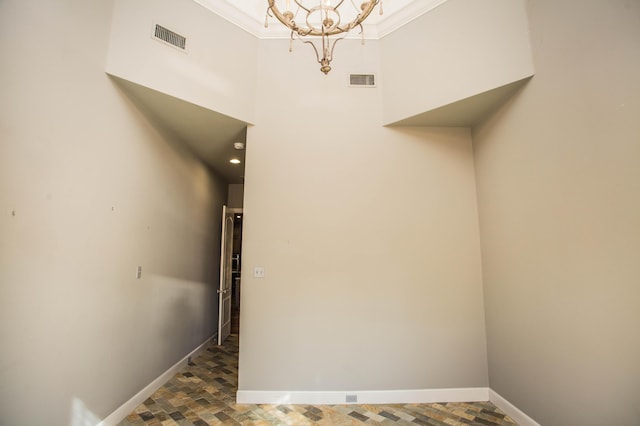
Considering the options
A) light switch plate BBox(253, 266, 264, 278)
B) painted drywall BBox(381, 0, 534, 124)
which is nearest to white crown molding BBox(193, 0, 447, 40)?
painted drywall BBox(381, 0, 534, 124)

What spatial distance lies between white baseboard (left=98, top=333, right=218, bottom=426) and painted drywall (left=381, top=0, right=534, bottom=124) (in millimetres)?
3744

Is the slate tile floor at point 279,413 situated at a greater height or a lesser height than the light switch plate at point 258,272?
lesser

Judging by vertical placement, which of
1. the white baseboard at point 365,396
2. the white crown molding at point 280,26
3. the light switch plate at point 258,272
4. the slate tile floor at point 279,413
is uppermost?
the white crown molding at point 280,26

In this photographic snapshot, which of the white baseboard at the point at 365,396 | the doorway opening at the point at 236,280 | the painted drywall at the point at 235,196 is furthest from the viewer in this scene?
the doorway opening at the point at 236,280

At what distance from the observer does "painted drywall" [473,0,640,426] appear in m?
1.72

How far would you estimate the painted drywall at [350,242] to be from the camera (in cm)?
299

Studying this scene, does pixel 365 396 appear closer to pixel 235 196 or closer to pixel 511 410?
pixel 511 410

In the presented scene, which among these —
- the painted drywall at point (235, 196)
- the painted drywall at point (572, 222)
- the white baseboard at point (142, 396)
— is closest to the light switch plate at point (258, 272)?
the white baseboard at point (142, 396)

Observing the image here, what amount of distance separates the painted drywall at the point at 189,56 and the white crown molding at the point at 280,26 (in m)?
0.07

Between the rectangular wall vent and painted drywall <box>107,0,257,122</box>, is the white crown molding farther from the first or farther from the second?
the rectangular wall vent

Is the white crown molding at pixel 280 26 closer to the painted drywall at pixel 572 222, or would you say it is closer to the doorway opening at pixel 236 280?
the painted drywall at pixel 572 222

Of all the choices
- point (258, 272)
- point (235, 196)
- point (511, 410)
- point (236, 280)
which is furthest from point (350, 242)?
point (236, 280)

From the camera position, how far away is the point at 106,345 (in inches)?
96.6

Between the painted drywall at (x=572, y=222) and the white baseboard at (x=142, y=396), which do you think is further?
the white baseboard at (x=142, y=396)
